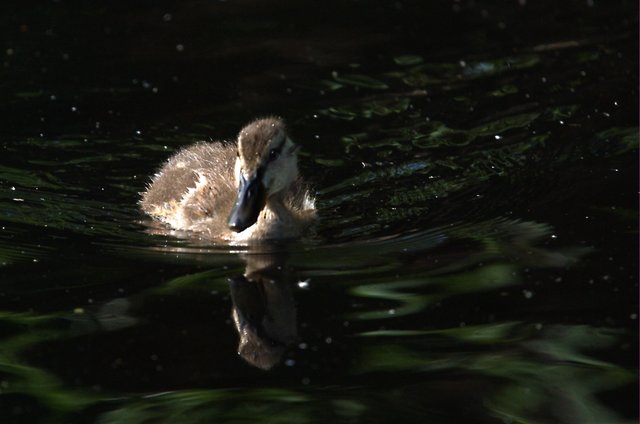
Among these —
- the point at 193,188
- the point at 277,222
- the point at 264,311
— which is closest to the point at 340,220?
the point at 277,222

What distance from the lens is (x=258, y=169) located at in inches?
255

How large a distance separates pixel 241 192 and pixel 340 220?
1.95 feet

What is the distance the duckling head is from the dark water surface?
0.18m

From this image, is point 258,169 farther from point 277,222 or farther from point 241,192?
point 277,222

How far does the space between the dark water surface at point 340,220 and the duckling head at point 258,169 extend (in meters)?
0.18

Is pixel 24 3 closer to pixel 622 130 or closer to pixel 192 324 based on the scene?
A: pixel 622 130

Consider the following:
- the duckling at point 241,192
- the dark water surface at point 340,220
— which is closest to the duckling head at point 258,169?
the duckling at point 241,192

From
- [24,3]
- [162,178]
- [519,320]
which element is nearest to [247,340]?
[519,320]

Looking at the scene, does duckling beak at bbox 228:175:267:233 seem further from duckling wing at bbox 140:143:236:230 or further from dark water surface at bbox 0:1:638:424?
duckling wing at bbox 140:143:236:230

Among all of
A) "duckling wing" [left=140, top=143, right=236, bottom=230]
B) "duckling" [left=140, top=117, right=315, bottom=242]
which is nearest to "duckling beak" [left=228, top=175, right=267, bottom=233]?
"duckling" [left=140, top=117, right=315, bottom=242]

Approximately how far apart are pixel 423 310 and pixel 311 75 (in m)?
Result: 3.65

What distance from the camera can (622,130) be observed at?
747cm

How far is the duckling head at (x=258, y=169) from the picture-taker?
6320 mm

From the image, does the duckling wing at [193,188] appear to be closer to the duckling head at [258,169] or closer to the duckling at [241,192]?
the duckling at [241,192]
